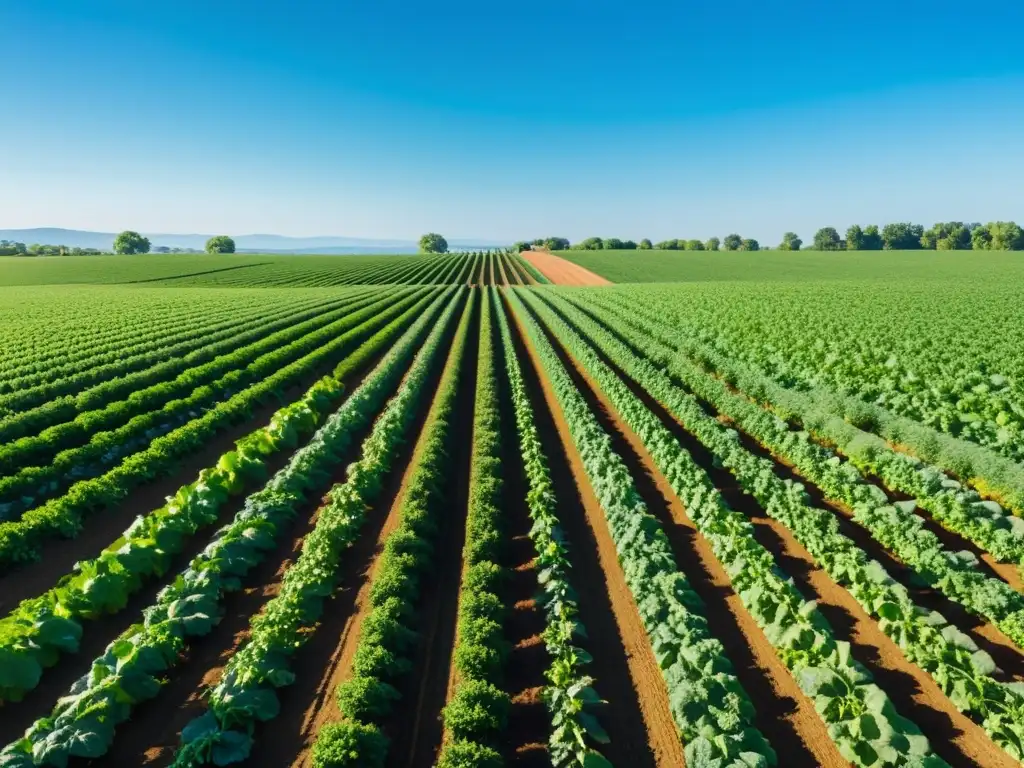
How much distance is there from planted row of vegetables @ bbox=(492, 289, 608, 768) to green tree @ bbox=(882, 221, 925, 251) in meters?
183

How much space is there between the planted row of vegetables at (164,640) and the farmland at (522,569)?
1.9 inches

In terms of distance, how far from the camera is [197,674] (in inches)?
325

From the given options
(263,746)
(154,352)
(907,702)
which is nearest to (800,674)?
(907,702)

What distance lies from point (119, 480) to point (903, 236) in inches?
7667

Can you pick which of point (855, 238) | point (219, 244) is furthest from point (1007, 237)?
point (219, 244)

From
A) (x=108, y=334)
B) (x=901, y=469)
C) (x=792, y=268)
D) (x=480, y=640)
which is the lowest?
(x=480, y=640)

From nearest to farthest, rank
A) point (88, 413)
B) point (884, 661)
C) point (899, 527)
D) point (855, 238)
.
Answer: point (884, 661)
point (899, 527)
point (88, 413)
point (855, 238)

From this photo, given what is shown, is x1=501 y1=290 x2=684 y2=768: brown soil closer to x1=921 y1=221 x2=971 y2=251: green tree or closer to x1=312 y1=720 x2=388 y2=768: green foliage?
x1=312 y1=720 x2=388 y2=768: green foliage

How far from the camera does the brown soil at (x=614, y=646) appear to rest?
7125 mm

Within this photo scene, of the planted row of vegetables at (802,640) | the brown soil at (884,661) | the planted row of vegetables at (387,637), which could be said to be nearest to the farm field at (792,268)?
the planted row of vegetables at (802,640)

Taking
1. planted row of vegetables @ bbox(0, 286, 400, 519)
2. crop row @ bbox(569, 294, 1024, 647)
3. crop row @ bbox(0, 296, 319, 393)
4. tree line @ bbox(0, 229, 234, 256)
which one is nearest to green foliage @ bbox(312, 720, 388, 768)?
crop row @ bbox(569, 294, 1024, 647)

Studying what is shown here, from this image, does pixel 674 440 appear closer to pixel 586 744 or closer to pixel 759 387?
pixel 759 387

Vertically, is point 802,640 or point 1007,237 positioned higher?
point 1007,237

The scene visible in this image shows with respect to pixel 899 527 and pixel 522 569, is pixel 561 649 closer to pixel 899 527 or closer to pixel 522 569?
pixel 522 569
